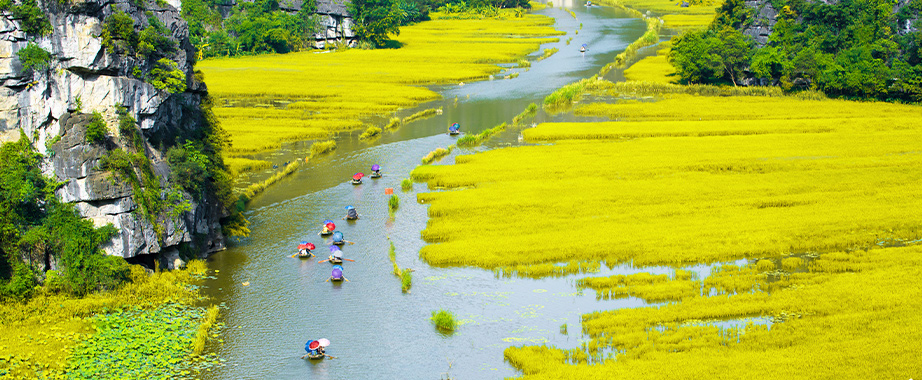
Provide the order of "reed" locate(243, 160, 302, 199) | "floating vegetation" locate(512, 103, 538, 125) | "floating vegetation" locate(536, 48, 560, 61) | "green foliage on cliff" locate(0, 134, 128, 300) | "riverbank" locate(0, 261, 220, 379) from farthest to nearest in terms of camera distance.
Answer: "floating vegetation" locate(536, 48, 560, 61)
"floating vegetation" locate(512, 103, 538, 125)
"reed" locate(243, 160, 302, 199)
"green foliage on cliff" locate(0, 134, 128, 300)
"riverbank" locate(0, 261, 220, 379)

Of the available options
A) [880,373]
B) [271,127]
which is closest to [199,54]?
[271,127]

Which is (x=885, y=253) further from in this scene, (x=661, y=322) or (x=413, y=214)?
(x=413, y=214)

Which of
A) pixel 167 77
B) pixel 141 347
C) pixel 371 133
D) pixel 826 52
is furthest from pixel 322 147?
pixel 826 52

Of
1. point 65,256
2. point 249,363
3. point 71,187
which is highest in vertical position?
point 71,187

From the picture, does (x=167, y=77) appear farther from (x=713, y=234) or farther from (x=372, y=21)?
(x=372, y=21)

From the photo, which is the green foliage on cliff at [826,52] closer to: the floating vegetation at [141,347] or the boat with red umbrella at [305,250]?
the boat with red umbrella at [305,250]

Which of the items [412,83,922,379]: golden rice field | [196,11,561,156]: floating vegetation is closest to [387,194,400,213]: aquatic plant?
[412,83,922,379]: golden rice field

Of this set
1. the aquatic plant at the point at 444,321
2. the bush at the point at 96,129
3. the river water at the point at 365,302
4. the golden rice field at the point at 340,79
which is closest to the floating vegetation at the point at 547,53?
the golden rice field at the point at 340,79

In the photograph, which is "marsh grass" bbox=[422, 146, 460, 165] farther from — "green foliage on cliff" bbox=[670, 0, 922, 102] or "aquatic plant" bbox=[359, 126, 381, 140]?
"green foliage on cliff" bbox=[670, 0, 922, 102]

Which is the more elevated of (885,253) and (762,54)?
(762,54)
